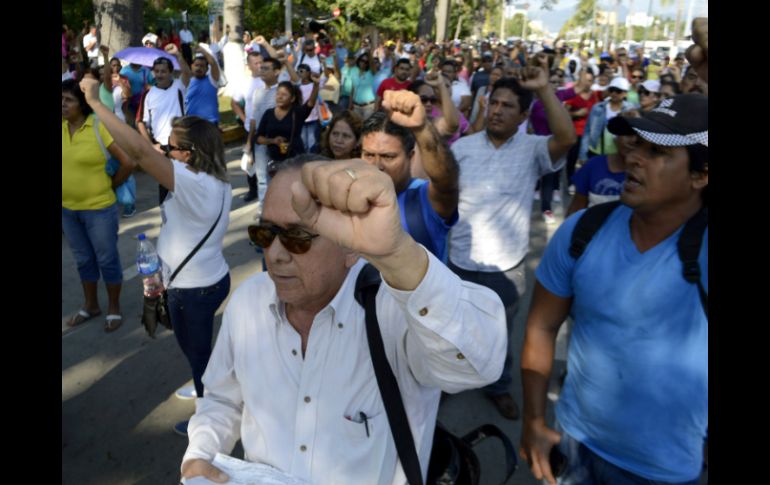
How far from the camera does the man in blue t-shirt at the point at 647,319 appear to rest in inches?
75.3

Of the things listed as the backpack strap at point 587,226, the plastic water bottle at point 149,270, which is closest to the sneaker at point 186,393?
the plastic water bottle at point 149,270

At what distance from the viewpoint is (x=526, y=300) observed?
5477 millimetres

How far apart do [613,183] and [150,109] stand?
6.03 m

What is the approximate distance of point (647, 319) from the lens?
1.94m

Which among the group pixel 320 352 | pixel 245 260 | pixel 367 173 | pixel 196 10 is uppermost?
pixel 196 10

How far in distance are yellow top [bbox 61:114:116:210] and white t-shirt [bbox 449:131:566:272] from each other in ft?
9.24

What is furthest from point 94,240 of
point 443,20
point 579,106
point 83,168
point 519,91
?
point 443,20

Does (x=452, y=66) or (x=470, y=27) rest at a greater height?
(x=470, y=27)

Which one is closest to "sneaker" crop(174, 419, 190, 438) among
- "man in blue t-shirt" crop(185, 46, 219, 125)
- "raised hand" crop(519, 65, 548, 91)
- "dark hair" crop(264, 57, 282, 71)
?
"raised hand" crop(519, 65, 548, 91)
